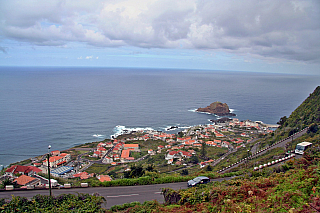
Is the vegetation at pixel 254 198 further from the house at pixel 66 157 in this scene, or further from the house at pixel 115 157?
the house at pixel 66 157

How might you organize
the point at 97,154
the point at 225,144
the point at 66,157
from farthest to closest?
the point at 225,144
the point at 97,154
the point at 66,157

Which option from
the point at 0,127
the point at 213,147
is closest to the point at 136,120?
the point at 213,147

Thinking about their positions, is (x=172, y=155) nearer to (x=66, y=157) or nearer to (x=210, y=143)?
(x=210, y=143)

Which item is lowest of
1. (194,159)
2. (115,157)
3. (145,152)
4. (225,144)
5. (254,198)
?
(145,152)

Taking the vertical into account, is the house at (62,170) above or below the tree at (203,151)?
above

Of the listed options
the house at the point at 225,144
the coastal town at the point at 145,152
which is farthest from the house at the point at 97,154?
the house at the point at 225,144

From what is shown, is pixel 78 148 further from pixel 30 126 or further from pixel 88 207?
pixel 88 207

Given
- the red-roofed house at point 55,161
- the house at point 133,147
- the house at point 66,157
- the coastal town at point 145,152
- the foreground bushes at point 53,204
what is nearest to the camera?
the foreground bushes at point 53,204

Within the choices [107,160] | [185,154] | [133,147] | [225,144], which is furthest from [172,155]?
[225,144]
